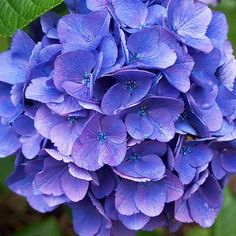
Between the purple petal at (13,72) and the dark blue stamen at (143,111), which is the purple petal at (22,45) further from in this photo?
the dark blue stamen at (143,111)

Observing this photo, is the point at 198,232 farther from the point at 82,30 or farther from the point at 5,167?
the point at 82,30

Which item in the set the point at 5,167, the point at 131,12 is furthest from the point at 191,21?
the point at 5,167

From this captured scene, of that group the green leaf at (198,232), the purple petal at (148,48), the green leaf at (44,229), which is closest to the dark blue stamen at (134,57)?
the purple petal at (148,48)

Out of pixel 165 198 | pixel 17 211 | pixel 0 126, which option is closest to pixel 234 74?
pixel 165 198

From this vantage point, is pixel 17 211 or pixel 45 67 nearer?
pixel 45 67

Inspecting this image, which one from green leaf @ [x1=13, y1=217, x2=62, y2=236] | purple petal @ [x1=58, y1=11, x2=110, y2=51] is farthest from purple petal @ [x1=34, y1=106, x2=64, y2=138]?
green leaf @ [x1=13, y1=217, x2=62, y2=236]

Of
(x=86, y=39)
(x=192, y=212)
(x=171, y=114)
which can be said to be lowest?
(x=192, y=212)

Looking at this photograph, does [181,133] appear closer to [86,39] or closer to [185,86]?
[185,86]
